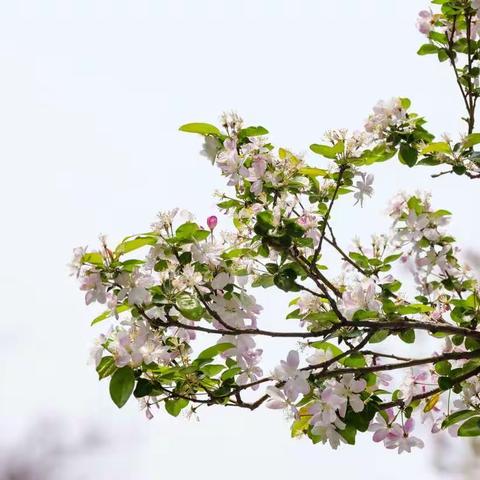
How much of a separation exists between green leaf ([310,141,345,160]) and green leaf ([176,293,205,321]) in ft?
1.54

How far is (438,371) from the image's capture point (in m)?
2.10

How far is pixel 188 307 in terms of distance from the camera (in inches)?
69.5

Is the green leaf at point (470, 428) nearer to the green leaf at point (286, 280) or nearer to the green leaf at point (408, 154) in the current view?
the green leaf at point (286, 280)

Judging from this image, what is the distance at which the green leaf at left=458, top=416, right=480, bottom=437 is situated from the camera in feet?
6.14

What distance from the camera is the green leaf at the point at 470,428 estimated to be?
1871 mm

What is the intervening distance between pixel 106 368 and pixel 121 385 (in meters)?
0.05

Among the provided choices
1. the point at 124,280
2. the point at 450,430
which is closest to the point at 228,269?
the point at 124,280

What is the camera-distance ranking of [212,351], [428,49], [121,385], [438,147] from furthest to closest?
[428,49] → [438,147] → [212,351] → [121,385]

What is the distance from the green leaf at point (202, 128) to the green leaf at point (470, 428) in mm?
914

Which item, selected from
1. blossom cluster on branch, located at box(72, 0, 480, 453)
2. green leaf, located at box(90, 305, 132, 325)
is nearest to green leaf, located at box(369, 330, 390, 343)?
blossom cluster on branch, located at box(72, 0, 480, 453)

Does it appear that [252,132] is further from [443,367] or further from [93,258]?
[443,367]

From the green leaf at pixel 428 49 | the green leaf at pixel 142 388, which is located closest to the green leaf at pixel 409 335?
the green leaf at pixel 142 388

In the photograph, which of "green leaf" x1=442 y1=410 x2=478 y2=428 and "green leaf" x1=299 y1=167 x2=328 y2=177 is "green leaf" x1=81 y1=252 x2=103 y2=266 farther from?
"green leaf" x1=442 y1=410 x2=478 y2=428

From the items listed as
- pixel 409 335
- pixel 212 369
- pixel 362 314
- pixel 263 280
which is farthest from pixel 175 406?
pixel 409 335
